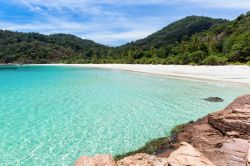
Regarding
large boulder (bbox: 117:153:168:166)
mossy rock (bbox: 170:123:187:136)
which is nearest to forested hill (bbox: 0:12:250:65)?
mossy rock (bbox: 170:123:187:136)

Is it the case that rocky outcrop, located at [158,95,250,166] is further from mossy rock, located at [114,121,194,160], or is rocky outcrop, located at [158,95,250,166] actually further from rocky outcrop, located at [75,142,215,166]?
rocky outcrop, located at [75,142,215,166]

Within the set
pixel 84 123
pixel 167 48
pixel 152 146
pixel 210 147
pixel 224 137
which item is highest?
pixel 167 48

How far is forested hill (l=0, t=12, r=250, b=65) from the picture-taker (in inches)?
2138

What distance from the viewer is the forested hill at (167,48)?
54.3 metres

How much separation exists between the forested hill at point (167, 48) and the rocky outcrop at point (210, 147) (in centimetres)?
4024

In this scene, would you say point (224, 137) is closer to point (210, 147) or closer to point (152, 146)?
point (210, 147)

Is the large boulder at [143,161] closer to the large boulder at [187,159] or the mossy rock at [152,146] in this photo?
the large boulder at [187,159]

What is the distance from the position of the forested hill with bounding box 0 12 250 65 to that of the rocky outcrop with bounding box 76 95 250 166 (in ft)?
132

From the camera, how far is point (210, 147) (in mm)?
7598

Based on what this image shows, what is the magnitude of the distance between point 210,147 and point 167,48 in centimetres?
7629

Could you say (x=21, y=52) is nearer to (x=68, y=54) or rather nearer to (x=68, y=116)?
(x=68, y=54)

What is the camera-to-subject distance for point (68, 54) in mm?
151000

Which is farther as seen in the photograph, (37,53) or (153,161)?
(37,53)

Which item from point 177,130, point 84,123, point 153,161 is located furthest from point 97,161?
point 84,123
